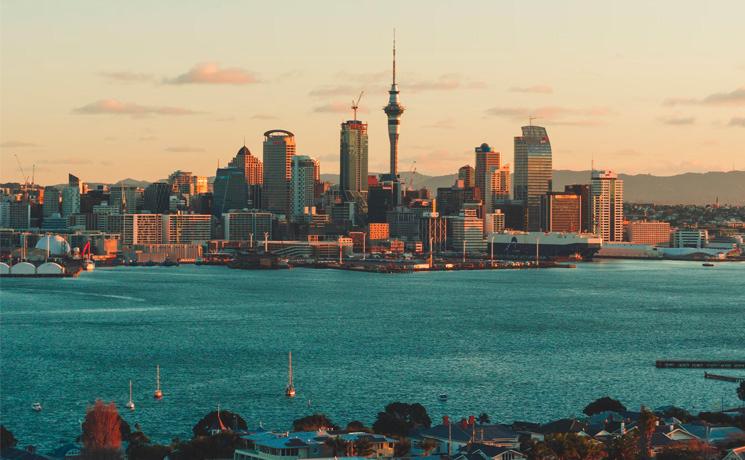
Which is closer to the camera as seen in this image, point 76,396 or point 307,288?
point 76,396

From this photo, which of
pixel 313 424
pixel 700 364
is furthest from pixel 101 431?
pixel 700 364

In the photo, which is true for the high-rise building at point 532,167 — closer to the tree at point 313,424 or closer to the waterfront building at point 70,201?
the waterfront building at point 70,201

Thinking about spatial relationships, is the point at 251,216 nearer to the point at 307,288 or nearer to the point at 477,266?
the point at 477,266

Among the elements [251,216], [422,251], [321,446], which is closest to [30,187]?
[251,216]

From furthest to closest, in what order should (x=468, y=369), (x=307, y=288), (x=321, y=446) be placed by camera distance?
1. (x=307, y=288)
2. (x=468, y=369)
3. (x=321, y=446)

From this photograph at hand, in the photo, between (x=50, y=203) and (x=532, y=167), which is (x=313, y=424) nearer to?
(x=50, y=203)

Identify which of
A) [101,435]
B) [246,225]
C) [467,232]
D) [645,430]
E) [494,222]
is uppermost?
[494,222]
